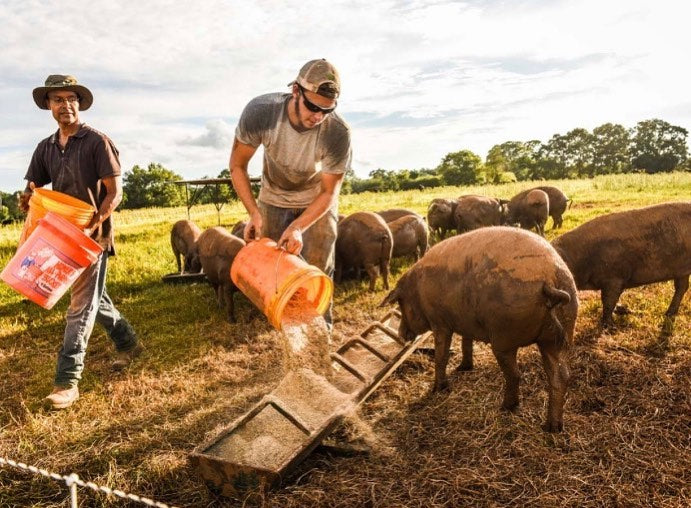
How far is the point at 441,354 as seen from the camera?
4023mm

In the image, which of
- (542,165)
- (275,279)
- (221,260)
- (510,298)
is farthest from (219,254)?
(542,165)

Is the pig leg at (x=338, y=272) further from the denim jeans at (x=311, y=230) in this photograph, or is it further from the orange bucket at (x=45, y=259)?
the orange bucket at (x=45, y=259)

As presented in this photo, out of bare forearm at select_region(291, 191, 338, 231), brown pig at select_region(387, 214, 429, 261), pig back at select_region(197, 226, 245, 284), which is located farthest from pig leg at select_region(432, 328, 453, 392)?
brown pig at select_region(387, 214, 429, 261)

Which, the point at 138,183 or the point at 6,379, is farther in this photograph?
the point at 138,183

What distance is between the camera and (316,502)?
280 centimetres

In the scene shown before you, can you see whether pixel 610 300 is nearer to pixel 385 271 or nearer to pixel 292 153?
pixel 385 271

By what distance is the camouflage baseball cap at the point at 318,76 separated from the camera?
320cm

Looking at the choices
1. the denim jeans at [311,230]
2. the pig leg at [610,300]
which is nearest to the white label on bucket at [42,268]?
the denim jeans at [311,230]

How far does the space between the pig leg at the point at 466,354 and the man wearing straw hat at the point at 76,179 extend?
133 inches

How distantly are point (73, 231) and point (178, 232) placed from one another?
6.70 metres

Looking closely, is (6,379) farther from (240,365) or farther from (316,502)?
(316,502)

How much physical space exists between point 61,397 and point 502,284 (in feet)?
12.6

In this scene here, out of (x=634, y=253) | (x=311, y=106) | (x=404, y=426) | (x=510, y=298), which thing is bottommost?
(x=404, y=426)

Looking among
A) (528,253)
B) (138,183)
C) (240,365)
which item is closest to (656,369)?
(528,253)
